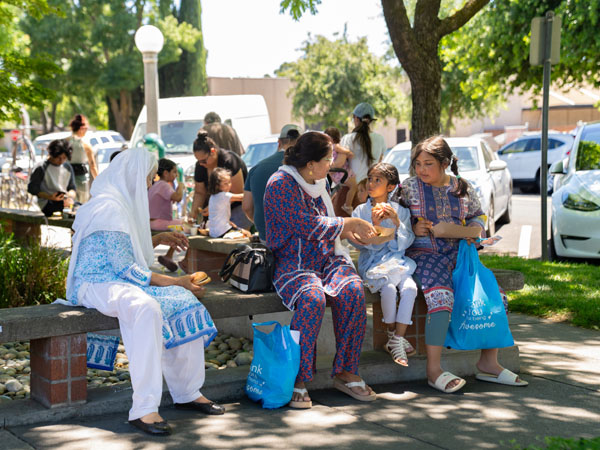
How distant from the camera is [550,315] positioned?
7965 mm

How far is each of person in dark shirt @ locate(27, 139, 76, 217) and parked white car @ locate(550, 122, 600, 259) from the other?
21.2 feet

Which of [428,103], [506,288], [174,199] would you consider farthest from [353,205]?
[506,288]

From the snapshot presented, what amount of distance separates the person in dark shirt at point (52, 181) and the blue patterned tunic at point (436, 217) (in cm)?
650

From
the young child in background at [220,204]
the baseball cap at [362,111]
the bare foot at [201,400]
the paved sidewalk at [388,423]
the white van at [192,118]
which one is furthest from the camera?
the white van at [192,118]

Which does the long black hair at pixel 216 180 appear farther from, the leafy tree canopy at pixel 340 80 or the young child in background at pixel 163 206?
the leafy tree canopy at pixel 340 80

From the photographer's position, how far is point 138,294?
4.79 metres

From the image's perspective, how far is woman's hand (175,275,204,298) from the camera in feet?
17.0

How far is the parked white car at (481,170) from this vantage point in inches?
525

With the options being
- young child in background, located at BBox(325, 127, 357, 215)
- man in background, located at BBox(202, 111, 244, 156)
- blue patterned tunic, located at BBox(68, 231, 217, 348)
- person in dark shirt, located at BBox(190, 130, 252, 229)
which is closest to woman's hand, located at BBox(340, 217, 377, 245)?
blue patterned tunic, located at BBox(68, 231, 217, 348)

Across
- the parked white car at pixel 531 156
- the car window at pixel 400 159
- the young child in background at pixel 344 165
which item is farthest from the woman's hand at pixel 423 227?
the parked white car at pixel 531 156

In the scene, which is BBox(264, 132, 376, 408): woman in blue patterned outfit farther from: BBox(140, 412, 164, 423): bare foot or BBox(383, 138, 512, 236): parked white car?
BBox(383, 138, 512, 236): parked white car

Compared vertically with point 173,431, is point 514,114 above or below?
above

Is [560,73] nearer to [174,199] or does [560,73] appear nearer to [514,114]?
[174,199]

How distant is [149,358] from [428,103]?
562 centimetres
